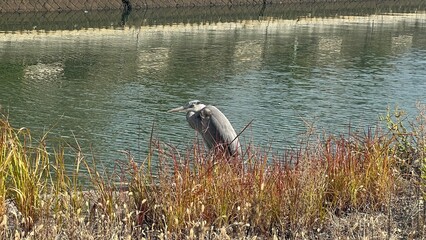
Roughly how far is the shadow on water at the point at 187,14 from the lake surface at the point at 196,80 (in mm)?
2059

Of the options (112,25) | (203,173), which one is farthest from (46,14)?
(203,173)

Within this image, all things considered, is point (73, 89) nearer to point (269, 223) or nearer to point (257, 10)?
point (269, 223)

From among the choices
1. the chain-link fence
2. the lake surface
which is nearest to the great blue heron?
the lake surface

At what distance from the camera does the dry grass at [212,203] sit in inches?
199

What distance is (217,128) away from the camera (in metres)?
6.63

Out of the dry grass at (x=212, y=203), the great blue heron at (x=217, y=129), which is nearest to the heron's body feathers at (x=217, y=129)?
the great blue heron at (x=217, y=129)

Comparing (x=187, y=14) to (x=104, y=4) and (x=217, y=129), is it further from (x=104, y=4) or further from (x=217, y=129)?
(x=217, y=129)

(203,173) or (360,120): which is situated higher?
(203,173)

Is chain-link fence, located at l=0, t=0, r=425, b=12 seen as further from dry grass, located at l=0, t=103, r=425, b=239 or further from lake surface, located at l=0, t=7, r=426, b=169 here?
dry grass, located at l=0, t=103, r=425, b=239

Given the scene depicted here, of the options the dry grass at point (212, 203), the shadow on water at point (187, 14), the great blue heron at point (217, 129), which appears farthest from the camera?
the shadow on water at point (187, 14)

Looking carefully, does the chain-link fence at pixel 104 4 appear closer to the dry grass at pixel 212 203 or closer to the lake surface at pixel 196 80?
the lake surface at pixel 196 80

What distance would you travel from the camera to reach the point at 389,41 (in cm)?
3172

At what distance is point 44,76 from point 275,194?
50.1 ft

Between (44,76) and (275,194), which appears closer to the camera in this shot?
(275,194)
